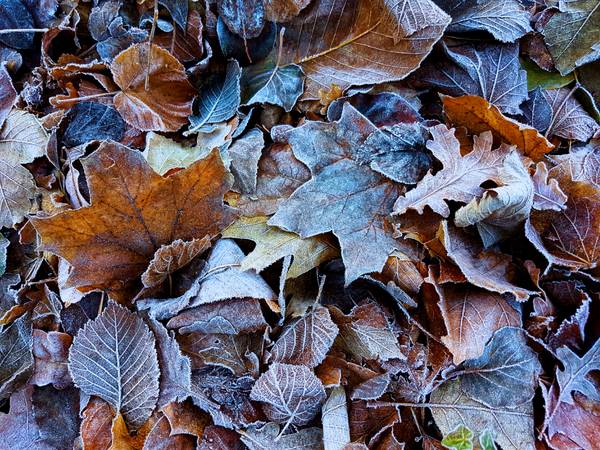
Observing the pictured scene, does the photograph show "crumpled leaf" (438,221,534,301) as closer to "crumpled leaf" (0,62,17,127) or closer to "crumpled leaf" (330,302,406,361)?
"crumpled leaf" (330,302,406,361)

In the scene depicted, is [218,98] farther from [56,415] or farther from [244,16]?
[56,415]

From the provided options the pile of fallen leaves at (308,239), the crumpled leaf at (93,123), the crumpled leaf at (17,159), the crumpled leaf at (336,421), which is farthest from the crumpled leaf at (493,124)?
the crumpled leaf at (17,159)

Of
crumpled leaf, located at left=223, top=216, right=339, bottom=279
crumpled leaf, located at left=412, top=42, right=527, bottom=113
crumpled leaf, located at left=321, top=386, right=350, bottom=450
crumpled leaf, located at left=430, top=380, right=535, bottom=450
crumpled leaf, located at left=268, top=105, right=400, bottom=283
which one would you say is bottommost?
crumpled leaf, located at left=321, top=386, right=350, bottom=450

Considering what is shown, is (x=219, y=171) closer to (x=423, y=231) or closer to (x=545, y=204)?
(x=423, y=231)

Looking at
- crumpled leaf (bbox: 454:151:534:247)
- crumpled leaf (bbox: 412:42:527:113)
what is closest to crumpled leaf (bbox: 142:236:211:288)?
crumpled leaf (bbox: 454:151:534:247)

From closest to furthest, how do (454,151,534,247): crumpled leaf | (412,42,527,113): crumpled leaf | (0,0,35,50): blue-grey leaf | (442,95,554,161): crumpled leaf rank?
(454,151,534,247): crumpled leaf → (442,95,554,161): crumpled leaf → (412,42,527,113): crumpled leaf → (0,0,35,50): blue-grey leaf

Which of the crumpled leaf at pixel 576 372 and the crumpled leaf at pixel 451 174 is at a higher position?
the crumpled leaf at pixel 451 174

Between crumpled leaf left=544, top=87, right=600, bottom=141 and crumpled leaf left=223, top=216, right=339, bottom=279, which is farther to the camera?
crumpled leaf left=544, top=87, right=600, bottom=141

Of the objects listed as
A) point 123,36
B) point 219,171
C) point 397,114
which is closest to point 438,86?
point 397,114

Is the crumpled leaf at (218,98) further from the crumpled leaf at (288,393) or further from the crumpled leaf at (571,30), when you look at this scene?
the crumpled leaf at (571,30)
